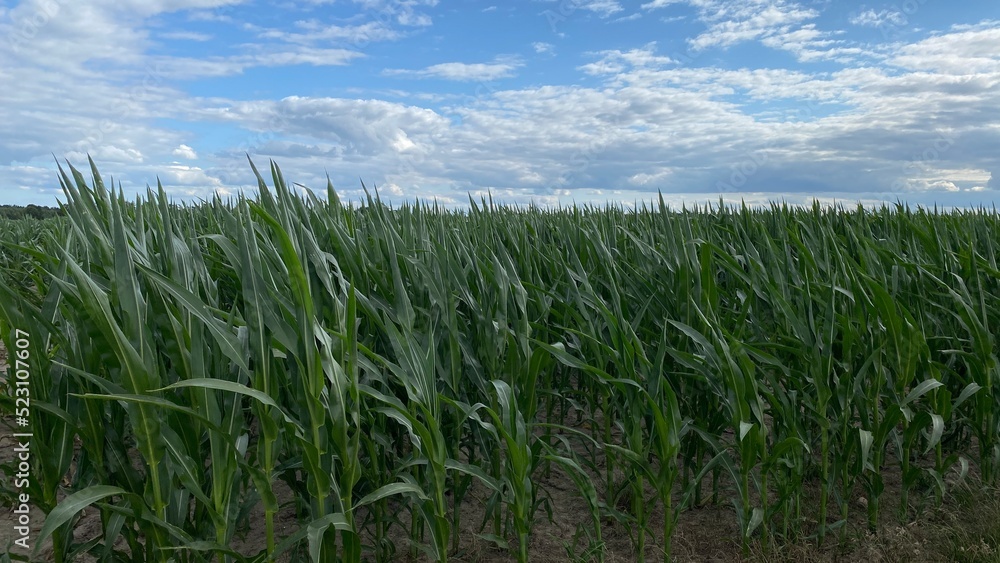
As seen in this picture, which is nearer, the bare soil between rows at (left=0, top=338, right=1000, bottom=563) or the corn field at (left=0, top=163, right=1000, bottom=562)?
the corn field at (left=0, top=163, right=1000, bottom=562)

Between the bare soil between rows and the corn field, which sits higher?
the corn field

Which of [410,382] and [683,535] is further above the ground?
[410,382]

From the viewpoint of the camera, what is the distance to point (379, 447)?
2186mm

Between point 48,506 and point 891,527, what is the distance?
111 inches

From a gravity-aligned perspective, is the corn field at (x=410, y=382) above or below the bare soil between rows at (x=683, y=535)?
above

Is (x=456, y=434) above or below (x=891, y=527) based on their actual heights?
above

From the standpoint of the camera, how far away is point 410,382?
1741 mm

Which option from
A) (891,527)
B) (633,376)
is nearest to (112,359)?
(633,376)

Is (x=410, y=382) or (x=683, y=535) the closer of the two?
(x=410, y=382)

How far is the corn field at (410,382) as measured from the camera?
1521 mm

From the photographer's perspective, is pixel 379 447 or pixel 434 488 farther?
pixel 379 447

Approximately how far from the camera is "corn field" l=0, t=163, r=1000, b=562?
1.52 meters

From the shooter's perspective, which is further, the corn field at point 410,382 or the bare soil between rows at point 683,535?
the bare soil between rows at point 683,535

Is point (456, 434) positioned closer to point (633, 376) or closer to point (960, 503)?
point (633, 376)
